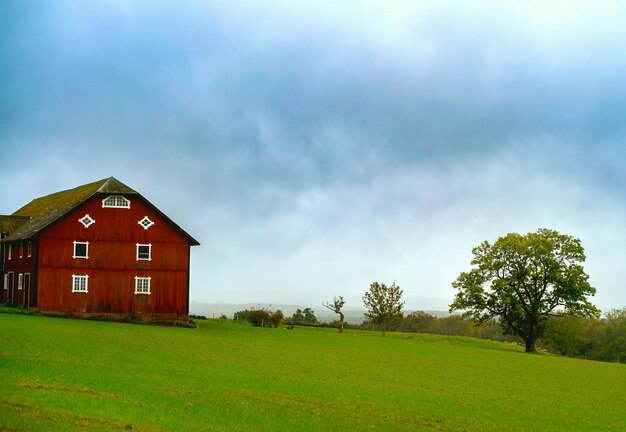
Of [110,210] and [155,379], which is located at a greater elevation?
[110,210]

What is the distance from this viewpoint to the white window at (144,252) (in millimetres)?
69188

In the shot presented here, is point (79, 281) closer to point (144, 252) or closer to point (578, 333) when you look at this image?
point (144, 252)

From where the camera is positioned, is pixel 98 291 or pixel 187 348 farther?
pixel 98 291

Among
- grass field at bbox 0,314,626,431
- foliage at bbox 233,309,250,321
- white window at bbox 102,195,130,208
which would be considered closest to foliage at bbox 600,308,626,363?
foliage at bbox 233,309,250,321

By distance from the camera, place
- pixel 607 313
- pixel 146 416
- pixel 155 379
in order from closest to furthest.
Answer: pixel 146 416
pixel 155 379
pixel 607 313

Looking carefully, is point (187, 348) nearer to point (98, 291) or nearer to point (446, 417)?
point (446, 417)

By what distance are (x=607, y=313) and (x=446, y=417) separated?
12329 cm

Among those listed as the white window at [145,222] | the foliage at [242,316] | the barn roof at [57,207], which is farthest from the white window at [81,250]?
the foliage at [242,316]

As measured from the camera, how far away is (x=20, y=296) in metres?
69.2

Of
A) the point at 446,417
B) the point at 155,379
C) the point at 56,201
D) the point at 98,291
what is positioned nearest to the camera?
the point at 446,417

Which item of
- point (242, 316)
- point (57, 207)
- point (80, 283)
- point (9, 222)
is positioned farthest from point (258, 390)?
point (242, 316)

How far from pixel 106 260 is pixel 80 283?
320 cm

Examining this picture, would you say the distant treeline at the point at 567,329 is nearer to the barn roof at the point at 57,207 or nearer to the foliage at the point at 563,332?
the foliage at the point at 563,332

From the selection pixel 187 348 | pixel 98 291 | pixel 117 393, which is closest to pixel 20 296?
pixel 98 291
